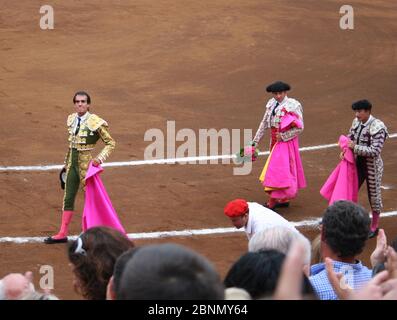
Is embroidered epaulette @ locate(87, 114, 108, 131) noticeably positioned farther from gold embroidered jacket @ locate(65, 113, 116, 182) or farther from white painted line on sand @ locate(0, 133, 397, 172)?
white painted line on sand @ locate(0, 133, 397, 172)

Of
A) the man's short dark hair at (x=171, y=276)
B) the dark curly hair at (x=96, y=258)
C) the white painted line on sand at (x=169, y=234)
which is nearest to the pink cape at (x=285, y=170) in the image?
the white painted line on sand at (x=169, y=234)

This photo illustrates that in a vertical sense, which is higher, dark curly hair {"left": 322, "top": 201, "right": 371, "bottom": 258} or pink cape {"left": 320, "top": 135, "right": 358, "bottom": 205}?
pink cape {"left": 320, "top": 135, "right": 358, "bottom": 205}

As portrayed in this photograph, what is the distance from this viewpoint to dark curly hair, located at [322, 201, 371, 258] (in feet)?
17.2

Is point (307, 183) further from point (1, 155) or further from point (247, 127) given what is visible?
point (1, 155)

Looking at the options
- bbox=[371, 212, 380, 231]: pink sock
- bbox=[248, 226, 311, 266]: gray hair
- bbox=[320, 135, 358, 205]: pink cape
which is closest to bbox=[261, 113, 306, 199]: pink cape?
bbox=[320, 135, 358, 205]: pink cape

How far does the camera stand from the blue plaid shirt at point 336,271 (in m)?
5.14

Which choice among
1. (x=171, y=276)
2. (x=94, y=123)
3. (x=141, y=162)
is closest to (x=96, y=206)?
(x=94, y=123)

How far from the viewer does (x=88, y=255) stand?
479 centimetres

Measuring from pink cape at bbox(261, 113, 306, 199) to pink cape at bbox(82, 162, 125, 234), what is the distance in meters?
2.29

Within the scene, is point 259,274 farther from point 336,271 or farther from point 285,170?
point 285,170

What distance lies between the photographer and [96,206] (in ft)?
34.7

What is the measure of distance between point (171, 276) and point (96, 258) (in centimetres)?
162

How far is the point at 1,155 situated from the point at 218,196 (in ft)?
10.8

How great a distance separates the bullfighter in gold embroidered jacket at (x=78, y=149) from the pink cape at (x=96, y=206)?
0.18 m
